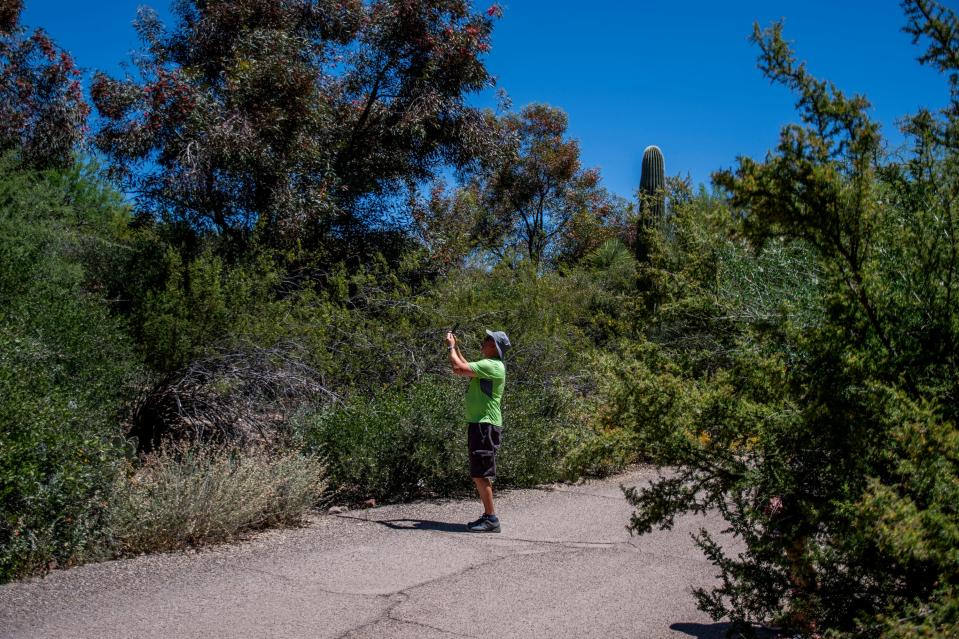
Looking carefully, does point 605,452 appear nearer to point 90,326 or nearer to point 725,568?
point 725,568

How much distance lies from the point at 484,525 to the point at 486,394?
1.21 m

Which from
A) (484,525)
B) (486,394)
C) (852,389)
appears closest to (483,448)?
(486,394)

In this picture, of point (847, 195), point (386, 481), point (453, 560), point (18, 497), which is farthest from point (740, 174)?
point (386, 481)

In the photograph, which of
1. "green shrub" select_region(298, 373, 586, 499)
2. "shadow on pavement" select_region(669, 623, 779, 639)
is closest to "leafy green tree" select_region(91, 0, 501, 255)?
"green shrub" select_region(298, 373, 586, 499)

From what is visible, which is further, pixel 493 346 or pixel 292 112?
pixel 292 112

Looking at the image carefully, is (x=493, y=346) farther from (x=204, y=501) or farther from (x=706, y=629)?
(x=706, y=629)

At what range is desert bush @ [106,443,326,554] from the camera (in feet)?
21.3

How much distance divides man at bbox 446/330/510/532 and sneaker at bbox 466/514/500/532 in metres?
0.01

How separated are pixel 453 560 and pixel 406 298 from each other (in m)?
5.86

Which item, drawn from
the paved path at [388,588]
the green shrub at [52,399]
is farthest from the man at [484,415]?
the green shrub at [52,399]

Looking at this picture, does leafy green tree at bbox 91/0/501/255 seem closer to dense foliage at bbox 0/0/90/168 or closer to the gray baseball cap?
dense foliage at bbox 0/0/90/168

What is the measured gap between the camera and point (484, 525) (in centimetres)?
761

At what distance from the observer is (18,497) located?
5.80 m

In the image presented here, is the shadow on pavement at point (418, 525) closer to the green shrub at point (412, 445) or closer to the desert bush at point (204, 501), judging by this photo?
the desert bush at point (204, 501)
